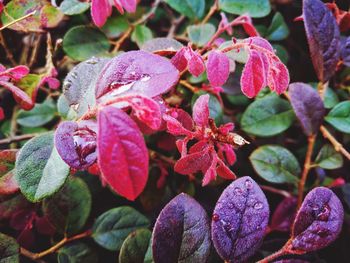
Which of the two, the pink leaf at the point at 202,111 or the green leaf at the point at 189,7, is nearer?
the pink leaf at the point at 202,111

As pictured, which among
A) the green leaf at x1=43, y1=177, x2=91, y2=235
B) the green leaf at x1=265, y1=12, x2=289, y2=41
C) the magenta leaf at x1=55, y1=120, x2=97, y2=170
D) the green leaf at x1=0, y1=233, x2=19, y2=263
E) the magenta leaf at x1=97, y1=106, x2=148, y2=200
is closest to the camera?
the magenta leaf at x1=97, y1=106, x2=148, y2=200

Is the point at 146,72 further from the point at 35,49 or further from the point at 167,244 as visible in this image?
the point at 35,49

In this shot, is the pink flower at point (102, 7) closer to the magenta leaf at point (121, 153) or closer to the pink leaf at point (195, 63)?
the pink leaf at point (195, 63)

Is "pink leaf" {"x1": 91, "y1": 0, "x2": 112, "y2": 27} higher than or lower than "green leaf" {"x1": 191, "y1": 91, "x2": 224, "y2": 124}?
higher

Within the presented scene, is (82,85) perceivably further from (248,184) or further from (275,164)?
(275,164)

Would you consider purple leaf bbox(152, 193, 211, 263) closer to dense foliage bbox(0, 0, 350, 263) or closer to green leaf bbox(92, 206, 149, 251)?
dense foliage bbox(0, 0, 350, 263)

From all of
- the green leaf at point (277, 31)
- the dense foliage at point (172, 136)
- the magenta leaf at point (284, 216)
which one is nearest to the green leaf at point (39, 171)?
the dense foliage at point (172, 136)

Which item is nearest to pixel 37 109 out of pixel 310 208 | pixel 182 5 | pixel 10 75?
pixel 10 75

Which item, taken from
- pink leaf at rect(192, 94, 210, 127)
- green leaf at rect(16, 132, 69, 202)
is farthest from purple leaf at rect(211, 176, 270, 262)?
green leaf at rect(16, 132, 69, 202)
